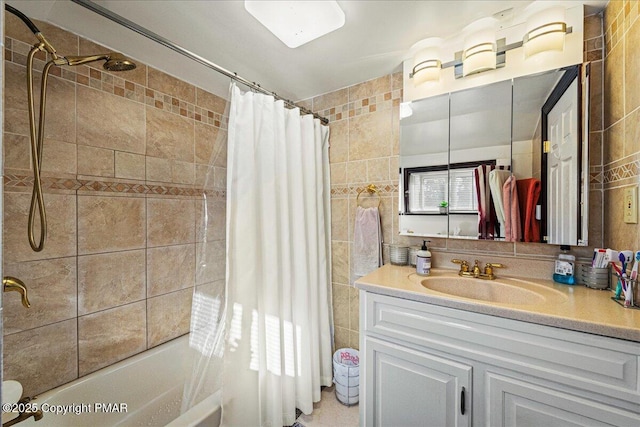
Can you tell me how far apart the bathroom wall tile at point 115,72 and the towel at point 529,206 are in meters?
2.14

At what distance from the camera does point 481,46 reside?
137cm

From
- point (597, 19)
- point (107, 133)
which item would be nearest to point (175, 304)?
point (107, 133)

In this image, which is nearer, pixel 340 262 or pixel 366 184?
pixel 366 184

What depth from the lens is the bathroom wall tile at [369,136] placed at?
1797 mm

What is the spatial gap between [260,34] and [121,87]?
83 cm

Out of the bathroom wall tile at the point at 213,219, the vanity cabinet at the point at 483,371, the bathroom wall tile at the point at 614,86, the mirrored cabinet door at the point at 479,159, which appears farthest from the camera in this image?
the mirrored cabinet door at the point at 479,159

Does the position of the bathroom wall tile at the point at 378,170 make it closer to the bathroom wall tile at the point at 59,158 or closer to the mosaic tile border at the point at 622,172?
the mosaic tile border at the point at 622,172

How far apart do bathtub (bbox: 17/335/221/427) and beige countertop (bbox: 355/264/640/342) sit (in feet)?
3.37

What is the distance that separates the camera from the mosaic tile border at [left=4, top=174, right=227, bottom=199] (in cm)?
120

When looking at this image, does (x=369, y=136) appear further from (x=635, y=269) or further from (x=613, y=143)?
(x=635, y=269)

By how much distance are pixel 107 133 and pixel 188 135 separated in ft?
1.50

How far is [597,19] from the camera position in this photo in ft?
4.04

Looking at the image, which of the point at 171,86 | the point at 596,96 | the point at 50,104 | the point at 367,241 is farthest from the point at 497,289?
the point at 50,104

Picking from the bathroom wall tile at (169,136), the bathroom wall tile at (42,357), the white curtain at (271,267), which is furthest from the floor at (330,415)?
the bathroom wall tile at (169,136)
